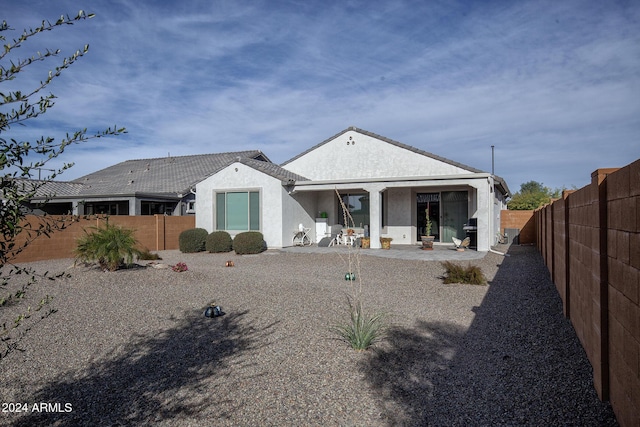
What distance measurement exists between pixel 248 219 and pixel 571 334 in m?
15.2

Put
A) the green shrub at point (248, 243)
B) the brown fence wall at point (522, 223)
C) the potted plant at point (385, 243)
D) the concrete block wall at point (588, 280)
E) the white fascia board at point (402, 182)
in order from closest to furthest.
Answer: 1. the concrete block wall at point (588, 280)
2. the white fascia board at point (402, 182)
3. the green shrub at point (248, 243)
4. the potted plant at point (385, 243)
5. the brown fence wall at point (522, 223)

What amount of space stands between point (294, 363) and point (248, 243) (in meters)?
12.3

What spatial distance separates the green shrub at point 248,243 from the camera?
16.8 metres

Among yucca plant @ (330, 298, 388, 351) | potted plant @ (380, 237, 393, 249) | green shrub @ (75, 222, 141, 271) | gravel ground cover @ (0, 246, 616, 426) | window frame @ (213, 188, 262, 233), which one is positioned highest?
window frame @ (213, 188, 262, 233)

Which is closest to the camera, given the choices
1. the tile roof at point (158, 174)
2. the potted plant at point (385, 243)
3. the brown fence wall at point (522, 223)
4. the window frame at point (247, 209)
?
the potted plant at point (385, 243)

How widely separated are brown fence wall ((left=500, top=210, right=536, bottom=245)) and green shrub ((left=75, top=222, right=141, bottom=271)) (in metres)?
19.1

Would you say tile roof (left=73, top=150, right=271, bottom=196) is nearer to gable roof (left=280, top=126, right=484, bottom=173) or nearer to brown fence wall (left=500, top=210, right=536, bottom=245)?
gable roof (left=280, top=126, right=484, bottom=173)

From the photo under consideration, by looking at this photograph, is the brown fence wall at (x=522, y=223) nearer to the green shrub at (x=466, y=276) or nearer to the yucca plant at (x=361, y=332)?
the green shrub at (x=466, y=276)

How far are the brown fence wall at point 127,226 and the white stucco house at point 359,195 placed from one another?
5.12 ft

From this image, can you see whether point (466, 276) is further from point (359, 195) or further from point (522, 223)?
point (522, 223)

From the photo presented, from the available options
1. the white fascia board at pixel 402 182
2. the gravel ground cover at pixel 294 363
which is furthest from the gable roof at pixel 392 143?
the gravel ground cover at pixel 294 363

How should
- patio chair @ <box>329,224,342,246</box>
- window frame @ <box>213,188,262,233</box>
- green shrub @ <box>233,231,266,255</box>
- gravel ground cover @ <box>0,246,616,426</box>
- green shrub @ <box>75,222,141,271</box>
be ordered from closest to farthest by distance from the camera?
gravel ground cover @ <box>0,246,616,426</box> < green shrub @ <box>75,222,141,271</box> < green shrub @ <box>233,231,266,255</box> < window frame @ <box>213,188,262,233</box> < patio chair @ <box>329,224,342,246</box>

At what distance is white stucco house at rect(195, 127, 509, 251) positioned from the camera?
17698 millimetres

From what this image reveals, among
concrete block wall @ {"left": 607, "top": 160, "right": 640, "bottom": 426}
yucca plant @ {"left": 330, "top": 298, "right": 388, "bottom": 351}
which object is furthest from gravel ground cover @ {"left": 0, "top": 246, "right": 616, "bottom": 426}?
concrete block wall @ {"left": 607, "top": 160, "right": 640, "bottom": 426}
